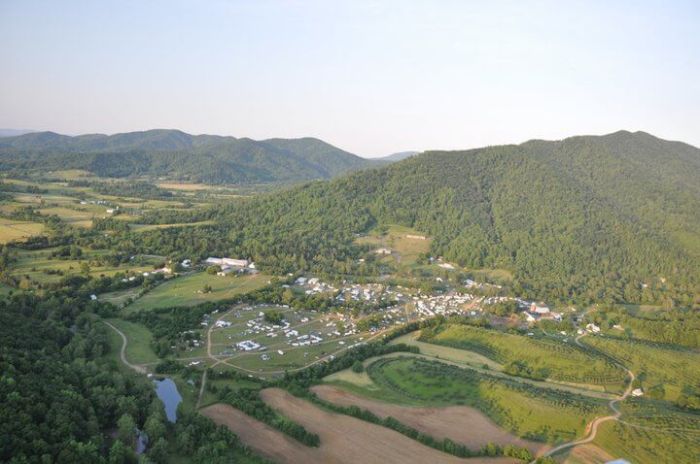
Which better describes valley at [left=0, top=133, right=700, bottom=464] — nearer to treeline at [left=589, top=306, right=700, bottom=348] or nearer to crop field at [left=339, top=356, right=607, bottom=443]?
crop field at [left=339, top=356, right=607, bottom=443]

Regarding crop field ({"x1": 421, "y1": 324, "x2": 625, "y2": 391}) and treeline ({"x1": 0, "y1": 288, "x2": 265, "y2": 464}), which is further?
crop field ({"x1": 421, "y1": 324, "x2": 625, "y2": 391})

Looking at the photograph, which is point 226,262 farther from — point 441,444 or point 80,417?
point 441,444

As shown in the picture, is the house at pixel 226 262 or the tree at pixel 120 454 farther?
the house at pixel 226 262

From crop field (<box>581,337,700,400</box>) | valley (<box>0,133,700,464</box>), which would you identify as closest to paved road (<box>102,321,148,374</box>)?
valley (<box>0,133,700,464</box>)

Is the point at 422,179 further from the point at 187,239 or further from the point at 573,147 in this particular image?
the point at 187,239

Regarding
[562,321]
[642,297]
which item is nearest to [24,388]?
[562,321]

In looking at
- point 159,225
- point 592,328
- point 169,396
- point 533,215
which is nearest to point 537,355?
point 592,328

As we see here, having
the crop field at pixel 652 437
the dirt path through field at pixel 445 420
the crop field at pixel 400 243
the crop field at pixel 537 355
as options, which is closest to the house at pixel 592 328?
the crop field at pixel 537 355

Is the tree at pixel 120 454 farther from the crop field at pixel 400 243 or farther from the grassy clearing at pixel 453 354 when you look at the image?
the crop field at pixel 400 243
